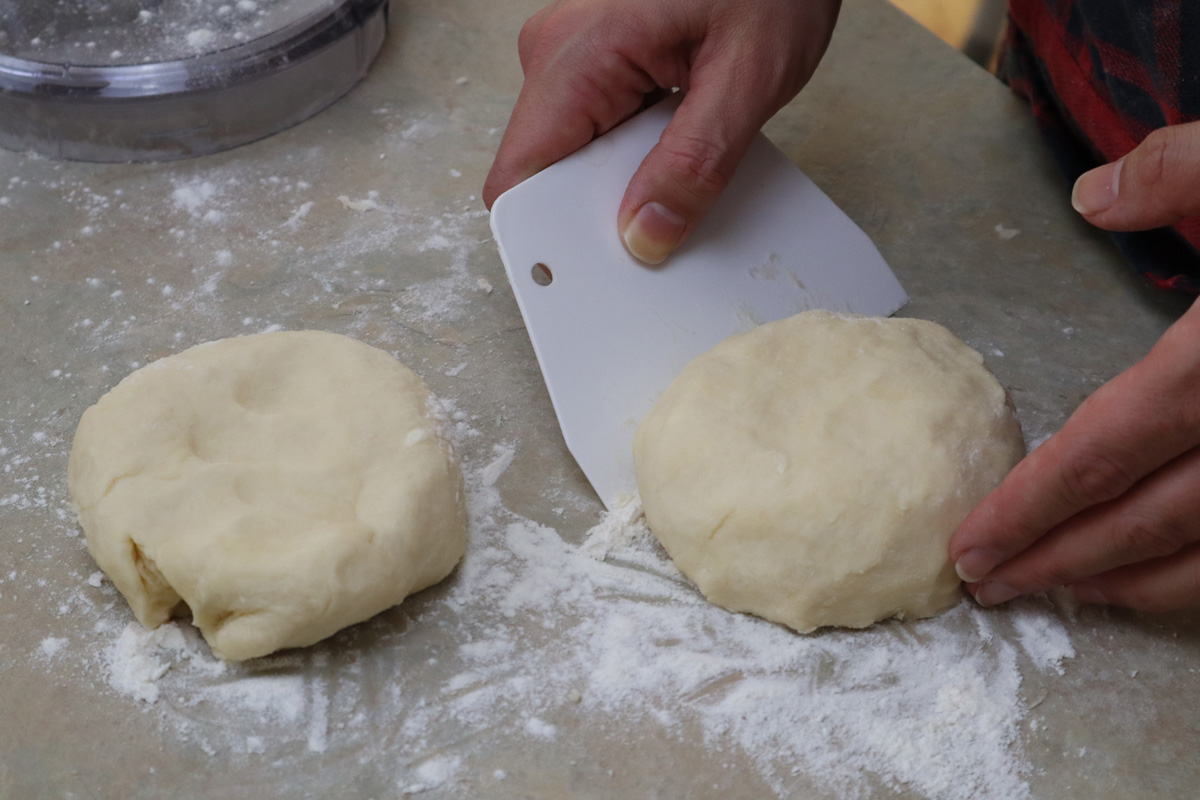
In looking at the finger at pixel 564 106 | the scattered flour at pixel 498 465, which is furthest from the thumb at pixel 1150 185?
the scattered flour at pixel 498 465

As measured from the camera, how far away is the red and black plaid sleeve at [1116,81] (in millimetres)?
1512

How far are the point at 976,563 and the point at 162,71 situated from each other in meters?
1.63

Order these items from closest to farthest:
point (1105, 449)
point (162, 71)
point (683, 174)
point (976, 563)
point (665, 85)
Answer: point (1105, 449) → point (976, 563) → point (683, 174) → point (665, 85) → point (162, 71)

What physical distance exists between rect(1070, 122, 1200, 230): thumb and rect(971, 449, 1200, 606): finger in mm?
274

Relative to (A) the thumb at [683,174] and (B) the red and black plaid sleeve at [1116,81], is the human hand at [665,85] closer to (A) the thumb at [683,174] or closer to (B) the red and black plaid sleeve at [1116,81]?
(A) the thumb at [683,174]

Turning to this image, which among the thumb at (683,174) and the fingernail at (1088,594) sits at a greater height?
the thumb at (683,174)

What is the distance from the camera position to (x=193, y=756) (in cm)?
120

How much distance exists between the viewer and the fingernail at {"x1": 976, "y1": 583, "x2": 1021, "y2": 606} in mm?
1322

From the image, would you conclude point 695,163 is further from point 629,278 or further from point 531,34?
point 531,34

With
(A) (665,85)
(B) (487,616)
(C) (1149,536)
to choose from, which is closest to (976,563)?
(C) (1149,536)

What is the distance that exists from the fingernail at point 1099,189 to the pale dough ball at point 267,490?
0.86 m

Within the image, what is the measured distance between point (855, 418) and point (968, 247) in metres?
0.73

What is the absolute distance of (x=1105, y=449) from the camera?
3.70 feet

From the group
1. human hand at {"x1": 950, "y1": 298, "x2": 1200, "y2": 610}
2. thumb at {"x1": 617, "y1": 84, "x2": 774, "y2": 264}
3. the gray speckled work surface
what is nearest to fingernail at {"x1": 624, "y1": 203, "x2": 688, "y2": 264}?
thumb at {"x1": 617, "y1": 84, "x2": 774, "y2": 264}
